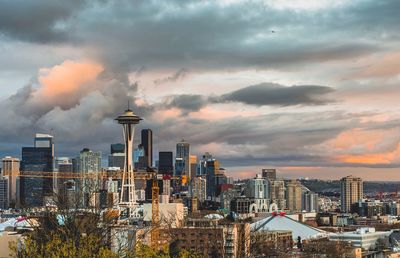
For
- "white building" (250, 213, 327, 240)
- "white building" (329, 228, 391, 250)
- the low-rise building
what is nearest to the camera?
the low-rise building

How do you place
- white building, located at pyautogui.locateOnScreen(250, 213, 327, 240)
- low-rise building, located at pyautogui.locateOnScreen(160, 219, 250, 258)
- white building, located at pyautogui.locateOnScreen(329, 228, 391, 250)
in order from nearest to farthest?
low-rise building, located at pyautogui.locateOnScreen(160, 219, 250, 258), white building, located at pyautogui.locateOnScreen(329, 228, 391, 250), white building, located at pyautogui.locateOnScreen(250, 213, 327, 240)

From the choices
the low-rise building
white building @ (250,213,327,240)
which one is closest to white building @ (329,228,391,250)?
white building @ (250,213,327,240)

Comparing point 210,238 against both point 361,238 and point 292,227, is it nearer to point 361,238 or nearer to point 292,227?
point 361,238

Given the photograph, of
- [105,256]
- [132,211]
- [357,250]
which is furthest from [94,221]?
[132,211]

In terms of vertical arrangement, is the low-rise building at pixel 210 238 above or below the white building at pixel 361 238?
above

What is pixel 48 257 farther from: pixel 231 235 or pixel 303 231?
pixel 303 231

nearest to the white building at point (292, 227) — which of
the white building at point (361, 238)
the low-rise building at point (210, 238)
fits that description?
the white building at point (361, 238)

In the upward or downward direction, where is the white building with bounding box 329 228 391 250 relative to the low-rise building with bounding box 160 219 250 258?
downward

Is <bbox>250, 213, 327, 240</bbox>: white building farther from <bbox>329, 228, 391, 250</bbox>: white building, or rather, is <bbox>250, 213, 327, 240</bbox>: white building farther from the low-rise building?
the low-rise building

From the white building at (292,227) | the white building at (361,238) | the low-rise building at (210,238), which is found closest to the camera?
the low-rise building at (210,238)

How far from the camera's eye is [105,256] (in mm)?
36000

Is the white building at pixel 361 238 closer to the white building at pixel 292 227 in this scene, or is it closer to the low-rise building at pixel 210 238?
the white building at pixel 292 227

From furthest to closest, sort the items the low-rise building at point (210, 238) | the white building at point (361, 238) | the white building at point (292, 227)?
1. the white building at point (292, 227)
2. the white building at point (361, 238)
3. the low-rise building at point (210, 238)

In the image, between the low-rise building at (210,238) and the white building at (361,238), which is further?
the white building at (361,238)
